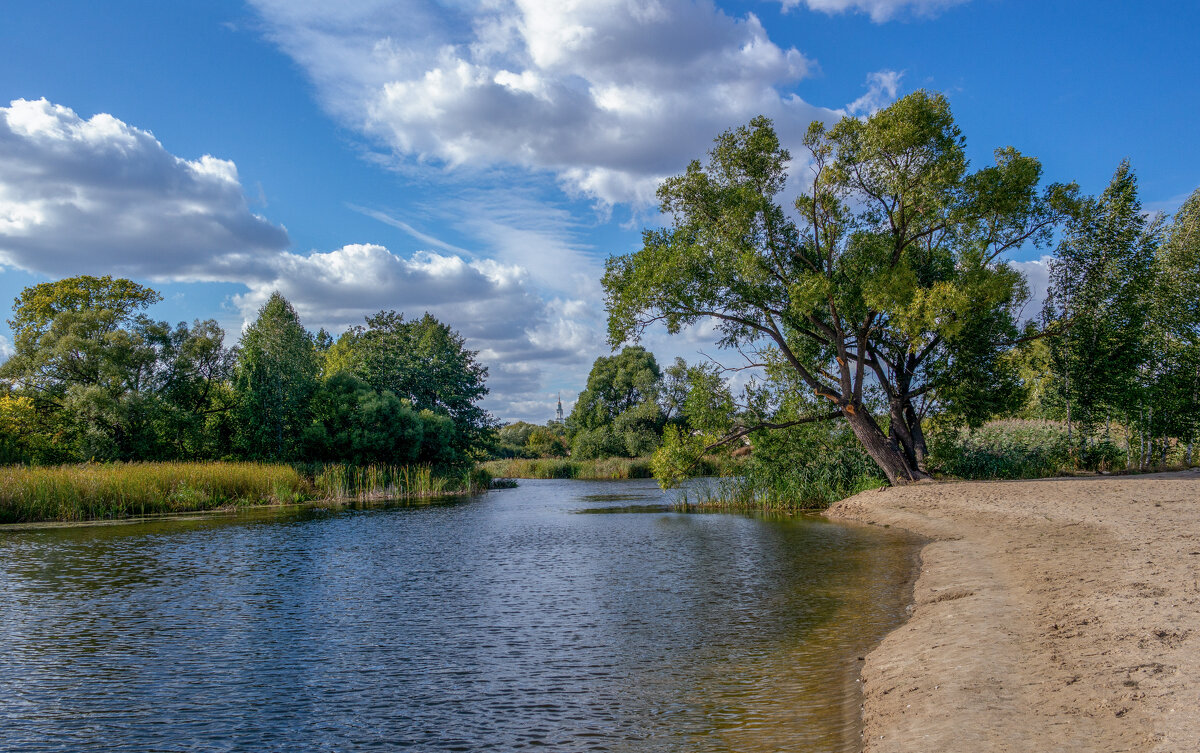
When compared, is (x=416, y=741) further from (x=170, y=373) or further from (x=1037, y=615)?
(x=170, y=373)

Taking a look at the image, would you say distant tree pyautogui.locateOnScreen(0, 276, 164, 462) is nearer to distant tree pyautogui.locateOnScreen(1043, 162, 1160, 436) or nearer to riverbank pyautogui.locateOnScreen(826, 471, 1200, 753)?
riverbank pyautogui.locateOnScreen(826, 471, 1200, 753)

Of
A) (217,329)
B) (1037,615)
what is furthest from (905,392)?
(217,329)

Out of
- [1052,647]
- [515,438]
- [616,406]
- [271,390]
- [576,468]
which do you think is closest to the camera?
[1052,647]

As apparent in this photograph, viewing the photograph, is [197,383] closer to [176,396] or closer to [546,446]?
[176,396]

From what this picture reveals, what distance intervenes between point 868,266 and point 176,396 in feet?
118

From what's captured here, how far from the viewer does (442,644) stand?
30.0ft

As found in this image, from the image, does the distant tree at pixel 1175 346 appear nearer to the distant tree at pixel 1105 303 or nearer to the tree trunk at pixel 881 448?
the distant tree at pixel 1105 303

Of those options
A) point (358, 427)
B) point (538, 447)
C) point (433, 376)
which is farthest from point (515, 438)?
point (358, 427)

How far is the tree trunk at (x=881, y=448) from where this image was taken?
78.8 ft

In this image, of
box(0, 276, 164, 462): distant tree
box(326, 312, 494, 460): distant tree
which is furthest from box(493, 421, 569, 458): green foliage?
box(0, 276, 164, 462): distant tree

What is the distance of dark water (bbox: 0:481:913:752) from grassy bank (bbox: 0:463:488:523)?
6.94 metres

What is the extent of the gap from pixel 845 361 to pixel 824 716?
1888 centimetres

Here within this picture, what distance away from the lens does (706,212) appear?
2447 centimetres

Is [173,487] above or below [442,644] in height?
above
